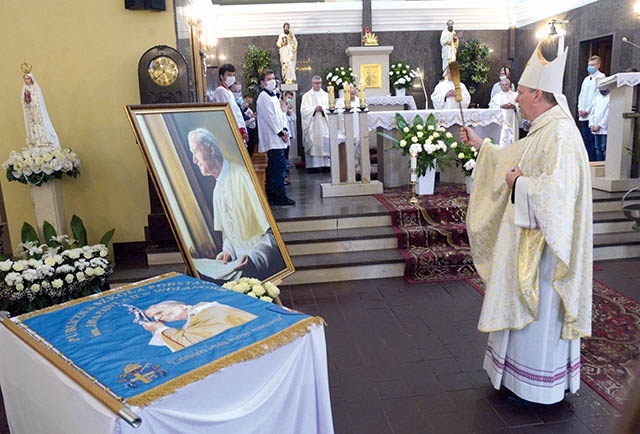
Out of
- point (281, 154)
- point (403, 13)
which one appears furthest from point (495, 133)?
point (403, 13)

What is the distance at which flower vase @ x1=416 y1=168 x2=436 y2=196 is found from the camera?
6.81 m

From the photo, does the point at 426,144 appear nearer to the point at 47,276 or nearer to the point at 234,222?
the point at 234,222

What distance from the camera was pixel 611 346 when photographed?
11.8ft

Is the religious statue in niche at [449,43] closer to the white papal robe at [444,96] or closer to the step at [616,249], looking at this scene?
the white papal robe at [444,96]

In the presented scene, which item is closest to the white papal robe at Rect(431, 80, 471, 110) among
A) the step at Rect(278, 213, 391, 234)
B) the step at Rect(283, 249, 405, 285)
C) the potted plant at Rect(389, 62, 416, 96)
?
the potted plant at Rect(389, 62, 416, 96)

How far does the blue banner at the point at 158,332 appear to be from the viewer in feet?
5.00

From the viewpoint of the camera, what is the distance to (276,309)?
2012 millimetres

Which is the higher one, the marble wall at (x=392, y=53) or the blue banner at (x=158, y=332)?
the marble wall at (x=392, y=53)

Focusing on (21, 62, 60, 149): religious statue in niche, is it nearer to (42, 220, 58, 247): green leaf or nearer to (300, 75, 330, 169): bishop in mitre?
(42, 220, 58, 247): green leaf

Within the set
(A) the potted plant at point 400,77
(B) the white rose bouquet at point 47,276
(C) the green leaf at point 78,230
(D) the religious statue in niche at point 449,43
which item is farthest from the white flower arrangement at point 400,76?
(B) the white rose bouquet at point 47,276

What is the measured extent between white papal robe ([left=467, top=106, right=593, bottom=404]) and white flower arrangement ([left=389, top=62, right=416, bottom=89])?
31.6ft

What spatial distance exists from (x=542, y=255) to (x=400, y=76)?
33.5 ft

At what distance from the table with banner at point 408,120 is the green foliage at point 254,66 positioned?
4.82 m

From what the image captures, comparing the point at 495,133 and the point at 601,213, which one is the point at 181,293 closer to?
the point at 601,213
